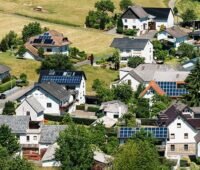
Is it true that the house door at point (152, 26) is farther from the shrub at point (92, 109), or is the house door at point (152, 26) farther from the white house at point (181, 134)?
the white house at point (181, 134)

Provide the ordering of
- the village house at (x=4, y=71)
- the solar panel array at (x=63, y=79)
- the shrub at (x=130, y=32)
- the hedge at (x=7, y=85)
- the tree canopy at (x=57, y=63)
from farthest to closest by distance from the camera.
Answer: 1. the shrub at (x=130, y=32)
2. the tree canopy at (x=57, y=63)
3. the village house at (x=4, y=71)
4. the hedge at (x=7, y=85)
5. the solar panel array at (x=63, y=79)

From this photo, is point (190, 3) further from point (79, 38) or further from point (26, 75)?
point (26, 75)

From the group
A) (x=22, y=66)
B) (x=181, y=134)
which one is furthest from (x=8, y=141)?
(x=22, y=66)

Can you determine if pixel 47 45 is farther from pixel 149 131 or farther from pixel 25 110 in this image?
pixel 149 131

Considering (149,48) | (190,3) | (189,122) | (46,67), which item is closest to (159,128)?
(189,122)

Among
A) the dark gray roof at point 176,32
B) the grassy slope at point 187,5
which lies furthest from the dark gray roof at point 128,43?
the grassy slope at point 187,5
